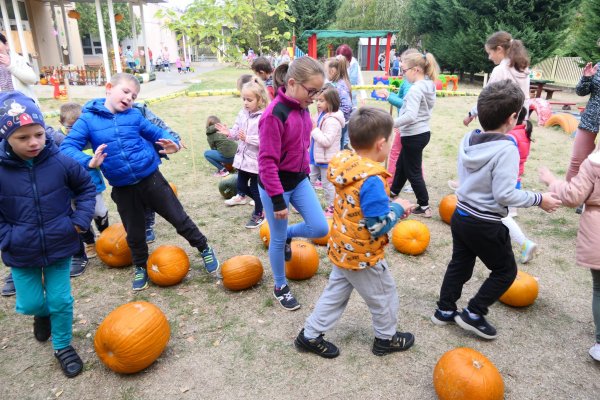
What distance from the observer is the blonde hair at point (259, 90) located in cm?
508

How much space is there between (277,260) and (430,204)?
3706 mm

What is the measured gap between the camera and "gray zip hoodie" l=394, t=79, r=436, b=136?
5.27m

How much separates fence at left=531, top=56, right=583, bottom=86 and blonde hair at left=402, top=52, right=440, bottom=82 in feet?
82.3

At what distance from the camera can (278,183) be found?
125 inches

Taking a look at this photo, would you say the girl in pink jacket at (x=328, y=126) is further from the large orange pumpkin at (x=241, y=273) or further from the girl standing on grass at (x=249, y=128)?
the large orange pumpkin at (x=241, y=273)

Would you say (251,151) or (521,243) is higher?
(251,151)

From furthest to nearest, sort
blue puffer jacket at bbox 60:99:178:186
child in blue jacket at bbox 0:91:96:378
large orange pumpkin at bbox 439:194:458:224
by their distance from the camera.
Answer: large orange pumpkin at bbox 439:194:458:224
blue puffer jacket at bbox 60:99:178:186
child in blue jacket at bbox 0:91:96:378

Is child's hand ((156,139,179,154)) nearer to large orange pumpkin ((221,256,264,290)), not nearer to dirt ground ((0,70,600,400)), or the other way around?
large orange pumpkin ((221,256,264,290))

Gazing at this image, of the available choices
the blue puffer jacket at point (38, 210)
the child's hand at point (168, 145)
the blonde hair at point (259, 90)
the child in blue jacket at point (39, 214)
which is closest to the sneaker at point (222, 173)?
the blonde hair at point (259, 90)

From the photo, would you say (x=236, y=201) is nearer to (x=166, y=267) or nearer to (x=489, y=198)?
(x=166, y=267)

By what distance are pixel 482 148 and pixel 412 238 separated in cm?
210

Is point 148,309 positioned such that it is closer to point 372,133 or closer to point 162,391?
point 162,391

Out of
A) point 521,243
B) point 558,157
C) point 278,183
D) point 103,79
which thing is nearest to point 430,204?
point 521,243

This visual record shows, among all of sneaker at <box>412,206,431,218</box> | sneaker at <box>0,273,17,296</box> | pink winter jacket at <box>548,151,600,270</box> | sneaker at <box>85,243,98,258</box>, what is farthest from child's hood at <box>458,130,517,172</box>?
sneaker at <box>0,273,17,296</box>
